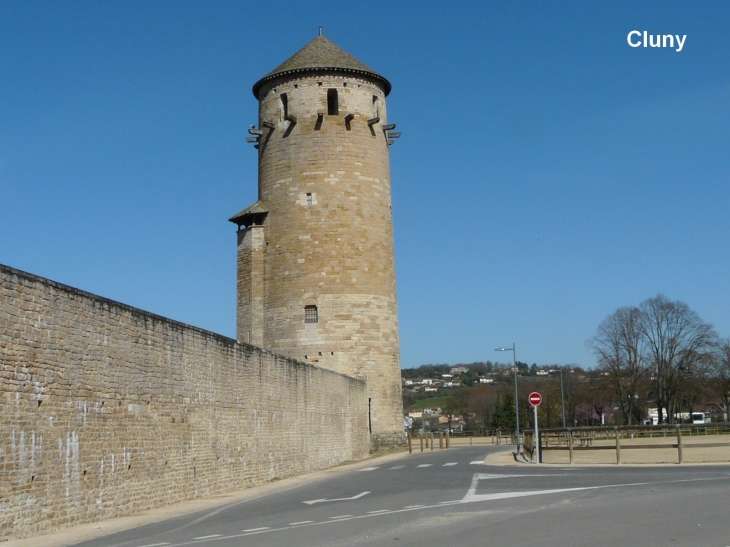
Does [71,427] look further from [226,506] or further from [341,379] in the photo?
[341,379]

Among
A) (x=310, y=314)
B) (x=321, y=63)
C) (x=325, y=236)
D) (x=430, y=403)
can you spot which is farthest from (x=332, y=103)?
(x=430, y=403)

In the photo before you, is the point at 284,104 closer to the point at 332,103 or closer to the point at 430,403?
the point at 332,103

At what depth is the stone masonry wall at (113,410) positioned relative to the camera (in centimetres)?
1248

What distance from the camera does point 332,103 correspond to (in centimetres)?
3950

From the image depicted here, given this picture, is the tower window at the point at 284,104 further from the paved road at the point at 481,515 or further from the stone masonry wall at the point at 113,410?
the paved road at the point at 481,515

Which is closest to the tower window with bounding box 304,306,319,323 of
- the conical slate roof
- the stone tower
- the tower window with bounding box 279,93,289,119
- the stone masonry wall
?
the stone tower

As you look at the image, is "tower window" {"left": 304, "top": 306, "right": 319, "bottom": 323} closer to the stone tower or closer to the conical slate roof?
the stone tower

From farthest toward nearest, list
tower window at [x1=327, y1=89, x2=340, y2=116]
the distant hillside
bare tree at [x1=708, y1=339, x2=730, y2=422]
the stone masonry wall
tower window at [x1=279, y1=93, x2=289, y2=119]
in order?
1. the distant hillside
2. bare tree at [x1=708, y1=339, x2=730, y2=422]
3. tower window at [x1=279, y1=93, x2=289, y2=119]
4. tower window at [x1=327, y1=89, x2=340, y2=116]
5. the stone masonry wall

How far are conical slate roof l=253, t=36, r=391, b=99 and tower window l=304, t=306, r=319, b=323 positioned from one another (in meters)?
10.6

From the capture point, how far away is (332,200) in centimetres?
3809

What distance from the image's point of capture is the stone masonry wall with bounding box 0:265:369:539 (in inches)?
492

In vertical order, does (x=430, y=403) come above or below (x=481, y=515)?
above

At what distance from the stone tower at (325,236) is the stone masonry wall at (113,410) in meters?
13.6

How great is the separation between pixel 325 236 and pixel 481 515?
2690 cm
